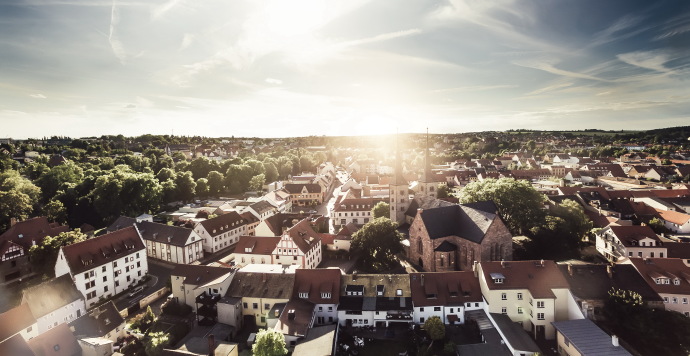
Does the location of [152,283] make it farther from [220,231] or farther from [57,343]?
[57,343]

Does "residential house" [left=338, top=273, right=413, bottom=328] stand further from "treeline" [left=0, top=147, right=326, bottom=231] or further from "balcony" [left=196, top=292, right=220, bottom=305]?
"treeline" [left=0, top=147, right=326, bottom=231]

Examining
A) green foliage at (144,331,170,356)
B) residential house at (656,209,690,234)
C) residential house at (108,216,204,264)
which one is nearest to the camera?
green foliage at (144,331,170,356)

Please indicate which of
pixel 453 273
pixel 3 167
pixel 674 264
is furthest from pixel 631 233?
pixel 3 167

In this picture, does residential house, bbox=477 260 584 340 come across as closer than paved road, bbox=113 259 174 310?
Yes

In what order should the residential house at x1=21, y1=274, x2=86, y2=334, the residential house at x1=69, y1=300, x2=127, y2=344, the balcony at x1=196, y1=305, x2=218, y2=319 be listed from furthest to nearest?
the balcony at x1=196, y1=305, x2=218, y2=319 → the residential house at x1=21, y1=274, x2=86, y2=334 → the residential house at x1=69, y1=300, x2=127, y2=344

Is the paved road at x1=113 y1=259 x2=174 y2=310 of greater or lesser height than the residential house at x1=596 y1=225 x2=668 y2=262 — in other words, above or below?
below

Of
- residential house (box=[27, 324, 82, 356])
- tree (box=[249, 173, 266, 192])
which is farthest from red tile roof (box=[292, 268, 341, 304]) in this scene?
tree (box=[249, 173, 266, 192])
